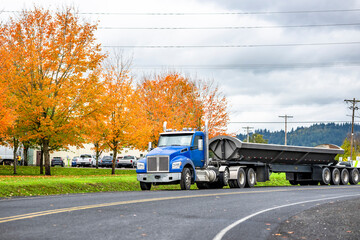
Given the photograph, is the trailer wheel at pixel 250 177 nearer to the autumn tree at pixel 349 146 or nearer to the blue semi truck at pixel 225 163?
the blue semi truck at pixel 225 163

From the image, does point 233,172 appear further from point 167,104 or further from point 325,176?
point 167,104

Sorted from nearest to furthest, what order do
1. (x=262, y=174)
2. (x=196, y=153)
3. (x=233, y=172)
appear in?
(x=196, y=153), (x=233, y=172), (x=262, y=174)

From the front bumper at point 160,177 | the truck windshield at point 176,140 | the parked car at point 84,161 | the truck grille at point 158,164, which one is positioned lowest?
the parked car at point 84,161

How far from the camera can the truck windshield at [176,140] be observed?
21.5 m

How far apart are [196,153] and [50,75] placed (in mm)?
12776

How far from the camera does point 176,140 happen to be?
851 inches

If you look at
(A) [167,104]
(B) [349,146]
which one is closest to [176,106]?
(A) [167,104]

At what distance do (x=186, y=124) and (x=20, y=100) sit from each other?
15503 mm

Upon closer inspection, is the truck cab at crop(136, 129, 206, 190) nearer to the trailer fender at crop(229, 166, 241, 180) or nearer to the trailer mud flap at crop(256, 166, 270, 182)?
the trailer fender at crop(229, 166, 241, 180)

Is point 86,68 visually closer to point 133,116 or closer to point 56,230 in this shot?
point 133,116

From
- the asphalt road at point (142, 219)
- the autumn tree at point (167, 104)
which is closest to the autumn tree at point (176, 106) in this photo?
the autumn tree at point (167, 104)

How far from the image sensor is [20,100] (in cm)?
2741

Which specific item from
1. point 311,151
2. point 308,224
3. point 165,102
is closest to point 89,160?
point 165,102

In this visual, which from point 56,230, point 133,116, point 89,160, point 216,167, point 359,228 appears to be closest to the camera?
point 56,230
